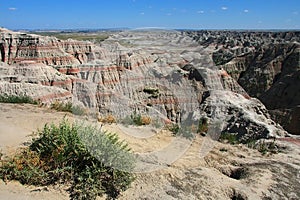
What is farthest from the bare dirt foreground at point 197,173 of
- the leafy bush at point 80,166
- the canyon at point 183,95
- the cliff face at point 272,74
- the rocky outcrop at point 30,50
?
the rocky outcrop at point 30,50

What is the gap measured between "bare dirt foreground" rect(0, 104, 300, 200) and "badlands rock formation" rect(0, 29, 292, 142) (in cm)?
350

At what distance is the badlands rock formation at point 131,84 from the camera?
578 inches

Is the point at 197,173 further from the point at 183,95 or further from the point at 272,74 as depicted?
the point at 272,74

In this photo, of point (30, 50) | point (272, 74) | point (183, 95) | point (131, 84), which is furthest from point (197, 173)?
point (272, 74)

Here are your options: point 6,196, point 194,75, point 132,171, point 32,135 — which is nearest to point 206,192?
point 132,171

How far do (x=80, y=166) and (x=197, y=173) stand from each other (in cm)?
231

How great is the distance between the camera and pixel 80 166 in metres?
5.57

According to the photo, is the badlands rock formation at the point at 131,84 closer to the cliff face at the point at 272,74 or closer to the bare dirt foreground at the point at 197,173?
the cliff face at the point at 272,74

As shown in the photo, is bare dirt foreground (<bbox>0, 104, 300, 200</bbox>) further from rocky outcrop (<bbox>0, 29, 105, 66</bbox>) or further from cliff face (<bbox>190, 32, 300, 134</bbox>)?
rocky outcrop (<bbox>0, 29, 105, 66</bbox>)

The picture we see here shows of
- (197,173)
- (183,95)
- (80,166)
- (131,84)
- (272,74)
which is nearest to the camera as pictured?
(80,166)

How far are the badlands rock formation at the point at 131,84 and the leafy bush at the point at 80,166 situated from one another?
5657 millimetres

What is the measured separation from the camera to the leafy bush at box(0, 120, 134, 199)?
5.27m

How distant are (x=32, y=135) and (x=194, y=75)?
27.9 metres

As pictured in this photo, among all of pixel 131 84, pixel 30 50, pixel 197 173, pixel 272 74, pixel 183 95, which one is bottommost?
pixel 131 84
